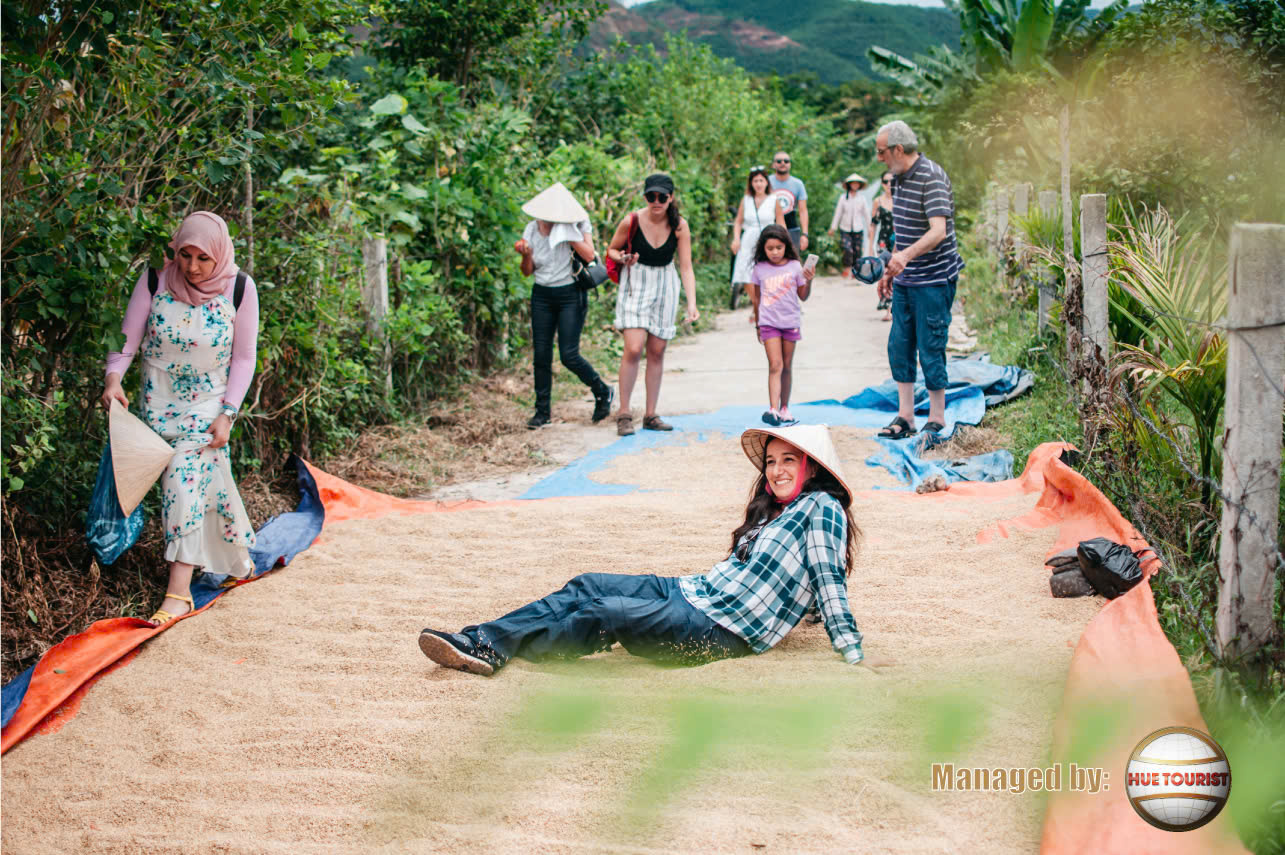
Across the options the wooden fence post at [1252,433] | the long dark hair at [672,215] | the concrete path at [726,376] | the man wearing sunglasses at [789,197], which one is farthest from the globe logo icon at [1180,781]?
the man wearing sunglasses at [789,197]

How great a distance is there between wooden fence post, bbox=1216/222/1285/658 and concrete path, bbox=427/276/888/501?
4204 millimetres

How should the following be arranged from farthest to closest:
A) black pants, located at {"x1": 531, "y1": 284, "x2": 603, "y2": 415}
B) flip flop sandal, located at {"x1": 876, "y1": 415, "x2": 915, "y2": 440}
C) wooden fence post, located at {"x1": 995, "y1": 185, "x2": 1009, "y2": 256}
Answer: wooden fence post, located at {"x1": 995, "y1": 185, "x2": 1009, "y2": 256} < black pants, located at {"x1": 531, "y1": 284, "x2": 603, "y2": 415} < flip flop sandal, located at {"x1": 876, "y1": 415, "x2": 915, "y2": 440}

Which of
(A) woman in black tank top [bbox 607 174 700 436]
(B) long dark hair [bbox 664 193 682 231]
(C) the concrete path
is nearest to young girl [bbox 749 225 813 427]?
(A) woman in black tank top [bbox 607 174 700 436]

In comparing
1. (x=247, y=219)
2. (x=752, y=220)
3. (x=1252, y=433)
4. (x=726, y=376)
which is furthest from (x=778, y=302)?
(x=1252, y=433)

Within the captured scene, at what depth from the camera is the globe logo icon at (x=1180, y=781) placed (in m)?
1.81

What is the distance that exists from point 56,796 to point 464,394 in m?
5.55

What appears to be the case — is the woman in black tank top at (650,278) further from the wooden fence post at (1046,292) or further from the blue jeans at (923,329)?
the wooden fence post at (1046,292)

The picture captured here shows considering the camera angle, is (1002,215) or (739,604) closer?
(739,604)

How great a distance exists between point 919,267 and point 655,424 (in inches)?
83.3

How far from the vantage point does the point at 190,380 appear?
15.2 feet

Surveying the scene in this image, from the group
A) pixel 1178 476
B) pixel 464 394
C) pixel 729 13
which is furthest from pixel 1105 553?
pixel 729 13

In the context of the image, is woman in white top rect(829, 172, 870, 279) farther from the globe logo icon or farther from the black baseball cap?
the globe logo icon

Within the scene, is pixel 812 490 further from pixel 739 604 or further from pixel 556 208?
pixel 556 208

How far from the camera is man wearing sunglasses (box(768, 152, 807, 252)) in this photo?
11.3 metres
